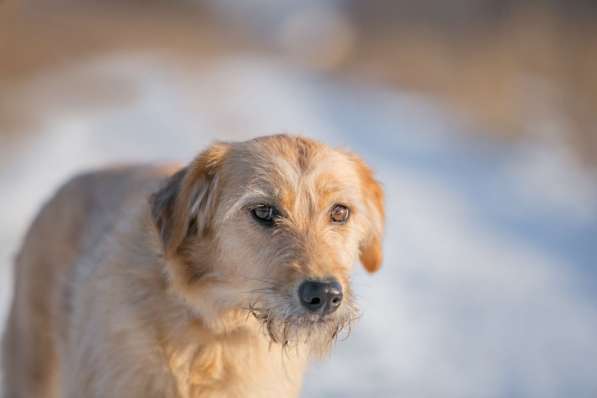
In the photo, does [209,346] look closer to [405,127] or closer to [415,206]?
[415,206]

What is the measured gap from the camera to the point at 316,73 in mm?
17141

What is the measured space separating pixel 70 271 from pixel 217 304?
3.86 ft

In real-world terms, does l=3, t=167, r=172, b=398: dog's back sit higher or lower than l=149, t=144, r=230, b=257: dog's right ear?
lower

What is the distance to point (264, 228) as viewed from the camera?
13.2 ft

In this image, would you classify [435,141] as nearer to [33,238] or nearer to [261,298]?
[33,238]

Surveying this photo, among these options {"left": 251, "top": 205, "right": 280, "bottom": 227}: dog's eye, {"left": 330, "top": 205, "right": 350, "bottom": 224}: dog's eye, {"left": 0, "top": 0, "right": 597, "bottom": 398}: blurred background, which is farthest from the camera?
{"left": 0, "top": 0, "right": 597, "bottom": 398}: blurred background

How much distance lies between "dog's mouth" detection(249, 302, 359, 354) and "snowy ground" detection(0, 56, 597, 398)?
1.48ft

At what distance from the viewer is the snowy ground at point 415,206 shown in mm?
7137

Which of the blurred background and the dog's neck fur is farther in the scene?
the blurred background

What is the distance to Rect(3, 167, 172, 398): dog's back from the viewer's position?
502 cm

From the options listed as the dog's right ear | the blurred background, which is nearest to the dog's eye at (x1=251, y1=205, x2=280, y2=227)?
the dog's right ear

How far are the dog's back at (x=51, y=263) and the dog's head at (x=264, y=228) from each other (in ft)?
2.65

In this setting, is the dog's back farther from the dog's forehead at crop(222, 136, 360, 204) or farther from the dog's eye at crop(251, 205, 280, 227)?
the dog's eye at crop(251, 205, 280, 227)

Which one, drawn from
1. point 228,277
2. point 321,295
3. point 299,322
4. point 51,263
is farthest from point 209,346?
point 51,263
